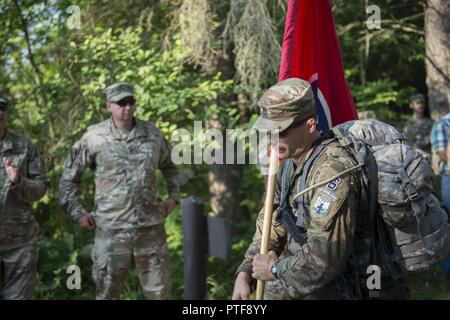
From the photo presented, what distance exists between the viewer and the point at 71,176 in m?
5.53

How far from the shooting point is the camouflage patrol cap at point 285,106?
2795mm

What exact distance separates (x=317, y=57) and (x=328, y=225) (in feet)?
7.05

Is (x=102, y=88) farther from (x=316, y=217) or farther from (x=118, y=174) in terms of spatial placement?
(x=316, y=217)

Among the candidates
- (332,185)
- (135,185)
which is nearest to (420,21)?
(135,185)

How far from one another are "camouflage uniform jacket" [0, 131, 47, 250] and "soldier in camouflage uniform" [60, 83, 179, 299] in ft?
1.04

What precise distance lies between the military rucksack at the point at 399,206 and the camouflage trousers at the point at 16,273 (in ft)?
10.3

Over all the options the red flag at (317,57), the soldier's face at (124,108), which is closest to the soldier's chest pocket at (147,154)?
the soldier's face at (124,108)

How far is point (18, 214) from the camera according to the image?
5.31 m

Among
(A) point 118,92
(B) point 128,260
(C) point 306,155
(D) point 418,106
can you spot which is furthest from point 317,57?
(D) point 418,106

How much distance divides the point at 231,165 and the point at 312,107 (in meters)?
5.10

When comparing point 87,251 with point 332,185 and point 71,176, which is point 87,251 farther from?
point 332,185
